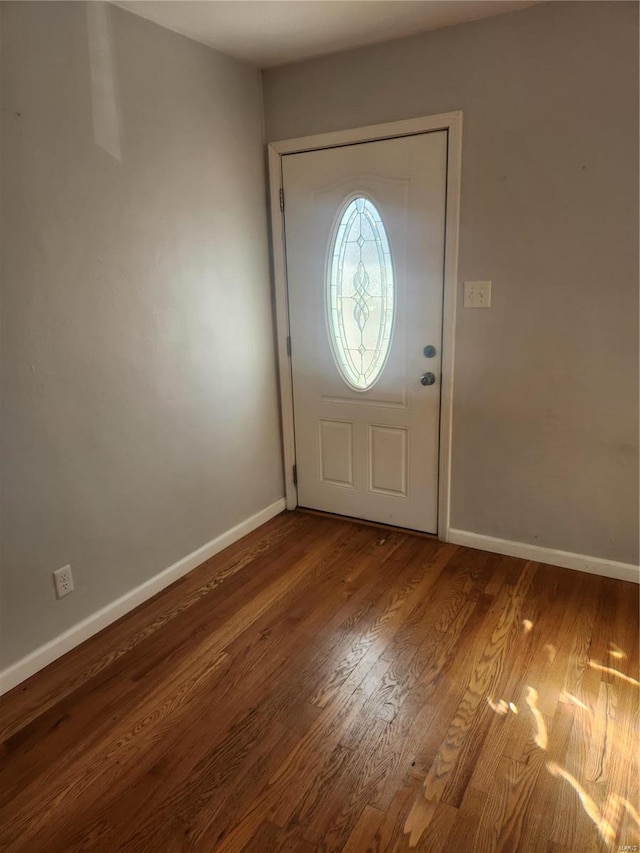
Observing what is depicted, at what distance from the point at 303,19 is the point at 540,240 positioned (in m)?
1.36

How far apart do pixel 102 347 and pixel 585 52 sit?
2.24 metres

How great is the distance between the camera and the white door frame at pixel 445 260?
8.20 feet

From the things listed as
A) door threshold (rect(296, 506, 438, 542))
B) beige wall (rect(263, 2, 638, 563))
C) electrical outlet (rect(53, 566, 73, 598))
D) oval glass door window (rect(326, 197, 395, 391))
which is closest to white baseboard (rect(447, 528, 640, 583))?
beige wall (rect(263, 2, 638, 563))

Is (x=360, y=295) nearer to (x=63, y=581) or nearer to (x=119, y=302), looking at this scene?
(x=119, y=302)

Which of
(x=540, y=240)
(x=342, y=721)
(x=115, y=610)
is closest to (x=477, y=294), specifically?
(x=540, y=240)

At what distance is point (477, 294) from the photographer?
2568 mm

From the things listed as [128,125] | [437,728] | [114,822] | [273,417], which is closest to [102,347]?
[128,125]

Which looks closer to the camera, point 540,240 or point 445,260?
point 540,240

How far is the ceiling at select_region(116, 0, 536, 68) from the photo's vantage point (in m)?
2.15

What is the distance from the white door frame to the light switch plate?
0.06m

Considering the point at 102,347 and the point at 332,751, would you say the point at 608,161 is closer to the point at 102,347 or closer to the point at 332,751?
A: the point at 102,347

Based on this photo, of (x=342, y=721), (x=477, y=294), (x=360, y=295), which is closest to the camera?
(x=342, y=721)

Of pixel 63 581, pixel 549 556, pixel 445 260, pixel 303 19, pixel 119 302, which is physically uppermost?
pixel 303 19

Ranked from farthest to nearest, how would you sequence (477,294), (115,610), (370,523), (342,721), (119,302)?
(370,523), (477,294), (115,610), (119,302), (342,721)
